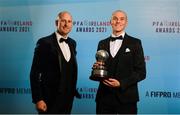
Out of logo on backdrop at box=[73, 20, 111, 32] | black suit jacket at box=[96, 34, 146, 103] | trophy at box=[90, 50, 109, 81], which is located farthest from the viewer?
logo on backdrop at box=[73, 20, 111, 32]

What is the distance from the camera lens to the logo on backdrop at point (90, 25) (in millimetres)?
2535

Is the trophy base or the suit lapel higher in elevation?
the suit lapel

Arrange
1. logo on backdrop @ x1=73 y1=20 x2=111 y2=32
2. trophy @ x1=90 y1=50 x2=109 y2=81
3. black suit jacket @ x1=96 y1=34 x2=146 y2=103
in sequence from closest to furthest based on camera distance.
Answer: trophy @ x1=90 y1=50 x2=109 y2=81 → black suit jacket @ x1=96 y1=34 x2=146 y2=103 → logo on backdrop @ x1=73 y1=20 x2=111 y2=32

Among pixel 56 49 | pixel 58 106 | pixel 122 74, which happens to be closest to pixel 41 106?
pixel 58 106

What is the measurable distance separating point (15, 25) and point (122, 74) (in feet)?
3.04

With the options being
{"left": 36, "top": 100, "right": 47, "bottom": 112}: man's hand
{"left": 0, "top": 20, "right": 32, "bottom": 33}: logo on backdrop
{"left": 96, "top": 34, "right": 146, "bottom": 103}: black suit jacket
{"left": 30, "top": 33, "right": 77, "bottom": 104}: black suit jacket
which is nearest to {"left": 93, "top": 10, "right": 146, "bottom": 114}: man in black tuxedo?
{"left": 96, "top": 34, "right": 146, "bottom": 103}: black suit jacket

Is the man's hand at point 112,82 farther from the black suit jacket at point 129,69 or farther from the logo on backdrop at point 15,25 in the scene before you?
the logo on backdrop at point 15,25

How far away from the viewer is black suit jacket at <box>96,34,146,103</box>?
2.40m

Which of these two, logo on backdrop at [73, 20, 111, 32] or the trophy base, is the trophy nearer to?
the trophy base

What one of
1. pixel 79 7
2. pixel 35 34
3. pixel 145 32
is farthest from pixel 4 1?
pixel 145 32

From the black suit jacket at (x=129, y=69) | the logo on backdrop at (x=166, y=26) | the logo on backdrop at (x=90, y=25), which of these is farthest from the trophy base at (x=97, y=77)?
the logo on backdrop at (x=166, y=26)

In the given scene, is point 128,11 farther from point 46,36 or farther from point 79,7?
point 46,36

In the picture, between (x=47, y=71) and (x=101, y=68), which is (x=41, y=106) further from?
(x=101, y=68)

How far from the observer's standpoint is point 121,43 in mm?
2436
